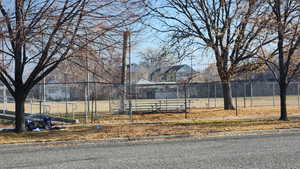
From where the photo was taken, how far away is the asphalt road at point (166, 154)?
6.90 meters

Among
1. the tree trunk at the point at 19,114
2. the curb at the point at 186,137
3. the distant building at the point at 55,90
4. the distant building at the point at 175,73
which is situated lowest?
the curb at the point at 186,137

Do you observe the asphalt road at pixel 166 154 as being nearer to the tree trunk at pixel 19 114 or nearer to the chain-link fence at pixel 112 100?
the tree trunk at pixel 19 114

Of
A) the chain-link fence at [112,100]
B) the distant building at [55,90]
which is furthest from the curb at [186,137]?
the distant building at [55,90]

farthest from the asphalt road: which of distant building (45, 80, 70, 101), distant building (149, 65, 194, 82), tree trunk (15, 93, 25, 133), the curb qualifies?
distant building (149, 65, 194, 82)

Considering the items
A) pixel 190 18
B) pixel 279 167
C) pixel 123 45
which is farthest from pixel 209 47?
pixel 279 167

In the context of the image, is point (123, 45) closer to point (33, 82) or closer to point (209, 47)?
point (33, 82)

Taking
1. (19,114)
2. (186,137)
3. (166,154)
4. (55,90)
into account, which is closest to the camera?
(166,154)

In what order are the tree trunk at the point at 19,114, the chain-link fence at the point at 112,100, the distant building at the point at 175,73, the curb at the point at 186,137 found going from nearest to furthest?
1. the curb at the point at 186,137
2. the tree trunk at the point at 19,114
3. the chain-link fence at the point at 112,100
4. the distant building at the point at 175,73

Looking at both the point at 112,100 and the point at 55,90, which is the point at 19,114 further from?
the point at 55,90

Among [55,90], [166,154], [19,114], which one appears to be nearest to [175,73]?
[55,90]

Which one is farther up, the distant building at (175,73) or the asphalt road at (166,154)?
the distant building at (175,73)

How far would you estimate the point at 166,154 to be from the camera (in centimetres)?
818

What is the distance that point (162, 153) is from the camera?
836 cm

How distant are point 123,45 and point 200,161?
7019 millimetres
